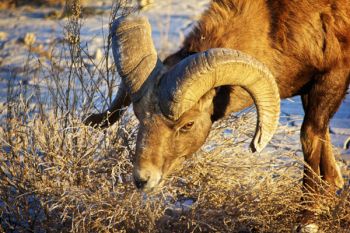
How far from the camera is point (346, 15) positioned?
239 inches

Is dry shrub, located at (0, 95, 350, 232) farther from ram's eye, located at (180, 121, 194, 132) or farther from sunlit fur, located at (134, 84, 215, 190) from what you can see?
ram's eye, located at (180, 121, 194, 132)

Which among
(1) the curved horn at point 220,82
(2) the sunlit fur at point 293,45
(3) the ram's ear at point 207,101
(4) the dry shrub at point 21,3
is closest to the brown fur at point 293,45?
(2) the sunlit fur at point 293,45

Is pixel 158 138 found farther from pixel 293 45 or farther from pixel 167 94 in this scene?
pixel 293 45

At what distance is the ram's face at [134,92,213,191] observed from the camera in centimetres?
534

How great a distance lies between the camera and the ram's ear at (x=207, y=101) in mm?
5508

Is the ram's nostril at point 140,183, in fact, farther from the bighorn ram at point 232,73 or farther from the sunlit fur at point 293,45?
the sunlit fur at point 293,45

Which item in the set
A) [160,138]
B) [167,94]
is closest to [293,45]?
[167,94]

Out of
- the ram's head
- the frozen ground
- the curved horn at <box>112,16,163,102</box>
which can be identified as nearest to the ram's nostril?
the ram's head

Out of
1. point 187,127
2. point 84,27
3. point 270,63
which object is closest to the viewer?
point 187,127

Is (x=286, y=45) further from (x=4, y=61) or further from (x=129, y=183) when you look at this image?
(x=4, y=61)

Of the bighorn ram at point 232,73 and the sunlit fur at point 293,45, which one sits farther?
the sunlit fur at point 293,45

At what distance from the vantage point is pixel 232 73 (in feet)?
17.1

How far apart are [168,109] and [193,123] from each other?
0.35 m

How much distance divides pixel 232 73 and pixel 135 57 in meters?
0.75
